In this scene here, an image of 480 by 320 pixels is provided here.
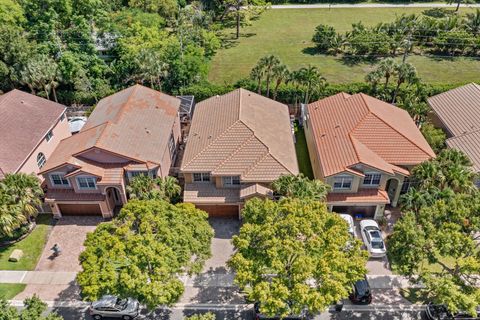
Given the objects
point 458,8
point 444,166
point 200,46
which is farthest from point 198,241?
point 458,8

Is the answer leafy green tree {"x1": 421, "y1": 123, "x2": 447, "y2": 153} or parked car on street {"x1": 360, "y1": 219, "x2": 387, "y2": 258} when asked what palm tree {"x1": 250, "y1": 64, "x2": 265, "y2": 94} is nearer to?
leafy green tree {"x1": 421, "y1": 123, "x2": 447, "y2": 153}

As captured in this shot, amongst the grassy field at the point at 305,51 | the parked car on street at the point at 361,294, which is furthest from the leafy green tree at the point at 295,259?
→ the grassy field at the point at 305,51

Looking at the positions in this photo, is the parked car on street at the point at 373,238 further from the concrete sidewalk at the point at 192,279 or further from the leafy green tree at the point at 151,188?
the leafy green tree at the point at 151,188

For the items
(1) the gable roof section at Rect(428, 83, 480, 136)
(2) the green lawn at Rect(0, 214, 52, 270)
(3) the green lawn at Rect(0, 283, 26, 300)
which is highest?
(1) the gable roof section at Rect(428, 83, 480, 136)

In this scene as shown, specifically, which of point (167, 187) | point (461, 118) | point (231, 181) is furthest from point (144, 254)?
point (461, 118)

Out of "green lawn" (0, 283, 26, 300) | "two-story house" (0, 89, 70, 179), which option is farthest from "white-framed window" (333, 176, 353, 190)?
"two-story house" (0, 89, 70, 179)
